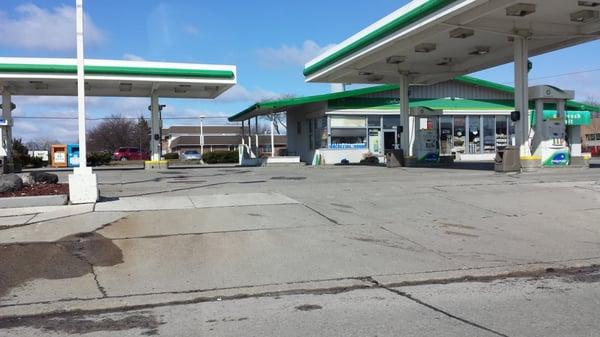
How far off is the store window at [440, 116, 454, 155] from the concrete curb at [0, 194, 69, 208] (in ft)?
95.0

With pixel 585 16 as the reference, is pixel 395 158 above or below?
below

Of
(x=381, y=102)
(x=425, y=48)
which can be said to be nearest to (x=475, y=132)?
(x=381, y=102)

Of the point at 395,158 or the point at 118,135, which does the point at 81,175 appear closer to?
the point at 395,158

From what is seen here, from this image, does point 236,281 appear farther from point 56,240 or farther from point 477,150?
point 477,150

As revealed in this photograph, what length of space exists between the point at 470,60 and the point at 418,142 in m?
4.96

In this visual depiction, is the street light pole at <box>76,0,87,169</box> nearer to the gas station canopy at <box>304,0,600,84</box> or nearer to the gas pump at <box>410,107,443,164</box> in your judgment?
the gas station canopy at <box>304,0,600,84</box>

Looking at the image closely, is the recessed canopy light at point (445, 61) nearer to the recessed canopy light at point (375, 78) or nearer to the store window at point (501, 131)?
the recessed canopy light at point (375, 78)

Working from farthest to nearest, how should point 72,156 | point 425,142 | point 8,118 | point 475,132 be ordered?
point 72,156 < point 475,132 < point 8,118 < point 425,142

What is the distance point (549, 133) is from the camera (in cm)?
2161

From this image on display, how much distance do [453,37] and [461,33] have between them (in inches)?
24.2

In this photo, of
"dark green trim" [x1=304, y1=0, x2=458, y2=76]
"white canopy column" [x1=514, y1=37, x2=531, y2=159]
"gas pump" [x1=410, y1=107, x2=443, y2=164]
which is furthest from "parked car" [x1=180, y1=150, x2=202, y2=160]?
"white canopy column" [x1=514, y1=37, x2=531, y2=159]

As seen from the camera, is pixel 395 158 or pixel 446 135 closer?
pixel 395 158

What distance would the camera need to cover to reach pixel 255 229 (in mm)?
10391

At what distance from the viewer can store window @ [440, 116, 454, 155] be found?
37.5 meters
